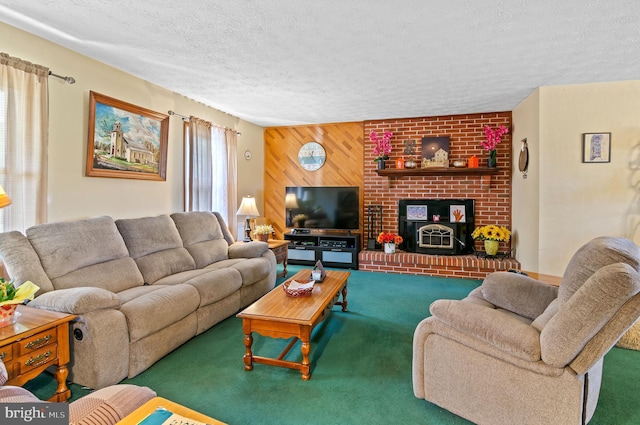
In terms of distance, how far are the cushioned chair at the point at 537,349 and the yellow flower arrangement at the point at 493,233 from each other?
3002mm

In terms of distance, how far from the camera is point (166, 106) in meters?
3.76

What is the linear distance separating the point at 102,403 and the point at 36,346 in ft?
2.98

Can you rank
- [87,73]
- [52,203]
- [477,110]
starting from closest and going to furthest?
[52,203] → [87,73] → [477,110]

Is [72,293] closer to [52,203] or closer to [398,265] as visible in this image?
[52,203]

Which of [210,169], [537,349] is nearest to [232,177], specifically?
[210,169]

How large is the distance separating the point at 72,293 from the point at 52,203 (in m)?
1.14

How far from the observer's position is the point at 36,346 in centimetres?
171

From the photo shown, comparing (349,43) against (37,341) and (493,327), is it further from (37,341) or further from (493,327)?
(37,341)

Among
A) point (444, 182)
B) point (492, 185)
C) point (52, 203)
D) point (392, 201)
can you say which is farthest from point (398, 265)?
point (52, 203)

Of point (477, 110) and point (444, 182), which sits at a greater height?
point (477, 110)

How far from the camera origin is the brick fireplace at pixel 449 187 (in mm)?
4773

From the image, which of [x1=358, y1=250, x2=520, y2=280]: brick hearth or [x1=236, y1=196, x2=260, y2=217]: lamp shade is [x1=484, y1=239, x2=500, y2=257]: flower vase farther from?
[x1=236, y1=196, x2=260, y2=217]: lamp shade

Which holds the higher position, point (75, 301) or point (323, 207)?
point (323, 207)

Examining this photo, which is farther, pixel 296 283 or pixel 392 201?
pixel 392 201
